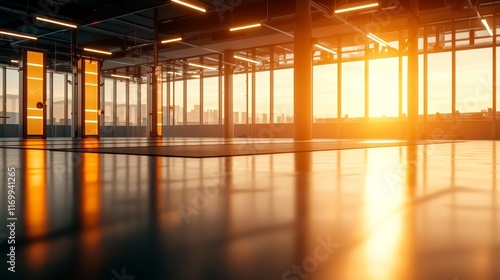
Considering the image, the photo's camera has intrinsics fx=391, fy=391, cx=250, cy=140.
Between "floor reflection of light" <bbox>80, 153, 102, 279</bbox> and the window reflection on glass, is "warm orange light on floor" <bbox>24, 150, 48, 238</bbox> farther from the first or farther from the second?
the window reflection on glass

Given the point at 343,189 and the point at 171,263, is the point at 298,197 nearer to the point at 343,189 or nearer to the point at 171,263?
the point at 343,189

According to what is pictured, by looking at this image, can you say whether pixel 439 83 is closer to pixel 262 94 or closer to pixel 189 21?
pixel 262 94

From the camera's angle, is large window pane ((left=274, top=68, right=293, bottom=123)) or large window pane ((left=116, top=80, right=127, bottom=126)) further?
large window pane ((left=116, top=80, right=127, bottom=126))

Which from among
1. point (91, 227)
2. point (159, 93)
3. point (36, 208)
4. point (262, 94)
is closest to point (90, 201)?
point (36, 208)

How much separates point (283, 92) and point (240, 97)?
243 cm

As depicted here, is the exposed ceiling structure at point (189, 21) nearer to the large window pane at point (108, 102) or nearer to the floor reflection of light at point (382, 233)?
the large window pane at point (108, 102)

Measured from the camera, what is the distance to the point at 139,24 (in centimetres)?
1716

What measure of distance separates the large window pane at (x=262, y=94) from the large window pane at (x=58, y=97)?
40.9 ft

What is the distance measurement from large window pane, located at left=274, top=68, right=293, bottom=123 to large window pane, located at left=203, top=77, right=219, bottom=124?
396cm

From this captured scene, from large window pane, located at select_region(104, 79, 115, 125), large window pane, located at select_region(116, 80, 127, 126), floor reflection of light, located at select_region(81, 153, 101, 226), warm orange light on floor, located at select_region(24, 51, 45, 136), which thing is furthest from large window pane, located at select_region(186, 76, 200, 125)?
floor reflection of light, located at select_region(81, 153, 101, 226)

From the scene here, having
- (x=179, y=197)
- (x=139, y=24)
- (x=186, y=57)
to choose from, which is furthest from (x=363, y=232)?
(x=186, y=57)

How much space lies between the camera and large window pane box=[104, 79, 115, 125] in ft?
86.6

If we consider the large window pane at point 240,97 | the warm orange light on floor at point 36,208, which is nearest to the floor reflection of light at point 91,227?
the warm orange light on floor at point 36,208

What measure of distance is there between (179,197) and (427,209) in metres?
1.02
